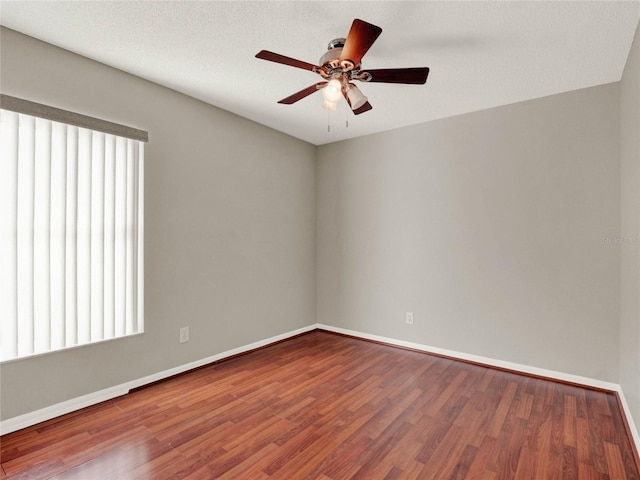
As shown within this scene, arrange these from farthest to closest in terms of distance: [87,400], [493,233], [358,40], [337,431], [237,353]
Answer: [237,353]
[493,233]
[87,400]
[337,431]
[358,40]

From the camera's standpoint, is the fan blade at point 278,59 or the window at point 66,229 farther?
the window at point 66,229

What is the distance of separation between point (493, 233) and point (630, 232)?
3.47ft

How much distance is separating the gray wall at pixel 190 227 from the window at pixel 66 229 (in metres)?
0.11

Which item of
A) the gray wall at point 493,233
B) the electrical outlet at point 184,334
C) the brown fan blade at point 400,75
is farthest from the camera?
the electrical outlet at point 184,334

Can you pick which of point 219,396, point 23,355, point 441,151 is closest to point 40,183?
point 23,355

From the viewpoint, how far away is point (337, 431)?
215cm

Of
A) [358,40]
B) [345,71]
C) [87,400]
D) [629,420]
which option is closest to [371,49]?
[345,71]

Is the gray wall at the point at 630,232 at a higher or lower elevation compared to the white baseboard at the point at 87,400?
higher

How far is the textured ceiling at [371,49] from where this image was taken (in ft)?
6.15

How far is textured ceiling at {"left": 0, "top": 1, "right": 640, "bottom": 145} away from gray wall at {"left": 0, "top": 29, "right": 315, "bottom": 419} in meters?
0.22

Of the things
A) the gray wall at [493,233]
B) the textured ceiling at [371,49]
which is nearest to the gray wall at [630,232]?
the gray wall at [493,233]

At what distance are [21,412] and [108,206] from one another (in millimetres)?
1456

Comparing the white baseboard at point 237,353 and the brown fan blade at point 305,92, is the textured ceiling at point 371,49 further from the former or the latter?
the white baseboard at point 237,353

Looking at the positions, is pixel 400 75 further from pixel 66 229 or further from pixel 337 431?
pixel 66 229
